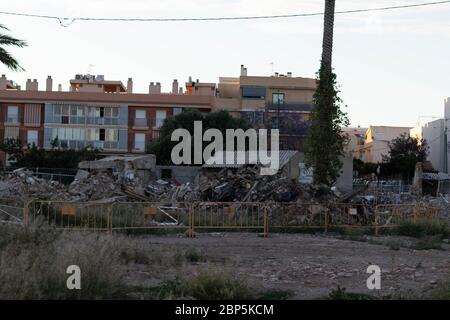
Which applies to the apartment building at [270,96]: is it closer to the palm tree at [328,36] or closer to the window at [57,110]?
the window at [57,110]

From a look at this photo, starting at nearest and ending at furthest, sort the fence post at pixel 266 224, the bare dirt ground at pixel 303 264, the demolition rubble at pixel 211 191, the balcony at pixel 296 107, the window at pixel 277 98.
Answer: the bare dirt ground at pixel 303 264 → the fence post at pixel 266 224 → the demolition rubble at pixel 211 191 → the balcony at pixel 296 107 → the window at pixel 277 98

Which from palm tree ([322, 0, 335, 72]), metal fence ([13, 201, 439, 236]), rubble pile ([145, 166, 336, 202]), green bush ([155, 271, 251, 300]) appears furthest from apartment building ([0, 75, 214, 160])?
green bush ([155, 271, 251, 300])

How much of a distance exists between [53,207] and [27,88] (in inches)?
2293

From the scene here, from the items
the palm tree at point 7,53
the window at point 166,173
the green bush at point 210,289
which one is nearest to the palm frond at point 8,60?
the palm tree at point 7,53

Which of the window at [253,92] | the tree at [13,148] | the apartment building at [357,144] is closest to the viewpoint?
the tree at [13,148]

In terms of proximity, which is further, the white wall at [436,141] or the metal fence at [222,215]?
the white wall at [436,141]

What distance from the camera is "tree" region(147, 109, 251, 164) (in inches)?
2209

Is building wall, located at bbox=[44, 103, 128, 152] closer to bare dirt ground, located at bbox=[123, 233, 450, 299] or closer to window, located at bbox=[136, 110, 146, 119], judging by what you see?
window, located at bbox=[136, 110, 146, 119]

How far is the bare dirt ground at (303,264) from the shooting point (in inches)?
397

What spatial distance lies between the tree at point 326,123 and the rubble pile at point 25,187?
12685 mm

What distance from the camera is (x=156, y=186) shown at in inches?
1457

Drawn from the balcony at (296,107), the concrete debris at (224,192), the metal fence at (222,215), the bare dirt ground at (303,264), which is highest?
the balcony at (296,107)

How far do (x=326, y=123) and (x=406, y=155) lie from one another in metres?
44.2
